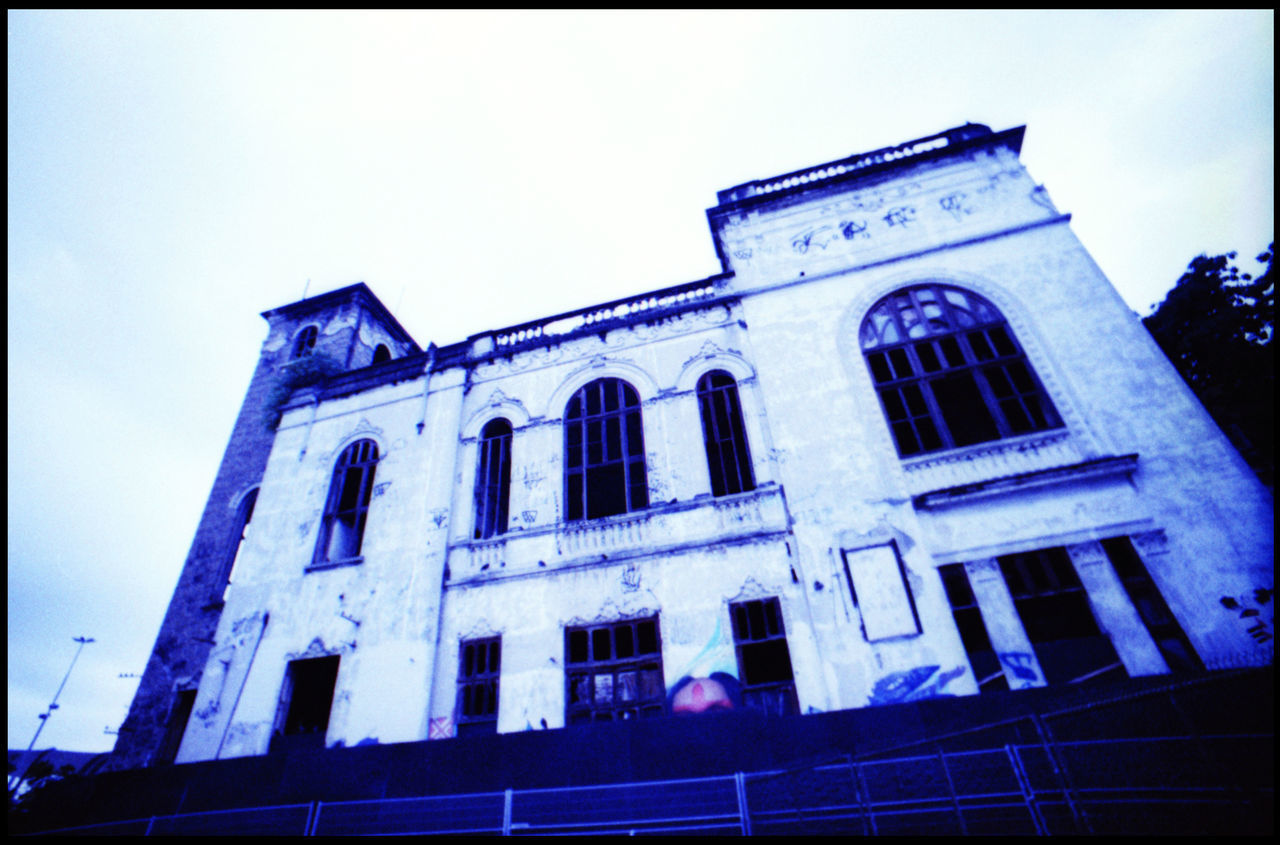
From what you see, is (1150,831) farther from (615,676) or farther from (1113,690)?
(615,676)

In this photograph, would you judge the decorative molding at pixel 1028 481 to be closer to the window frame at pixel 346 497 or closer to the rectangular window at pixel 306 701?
the window frame at pixel 346 497

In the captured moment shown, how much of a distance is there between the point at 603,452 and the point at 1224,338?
1325 centimetres

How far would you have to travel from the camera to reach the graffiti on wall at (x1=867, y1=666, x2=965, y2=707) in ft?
23.7

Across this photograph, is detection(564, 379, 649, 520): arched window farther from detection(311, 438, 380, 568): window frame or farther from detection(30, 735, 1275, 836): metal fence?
detection(30, 735, 1275, 836): metal fence

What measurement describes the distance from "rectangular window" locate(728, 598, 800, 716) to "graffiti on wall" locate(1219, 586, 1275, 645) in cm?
539

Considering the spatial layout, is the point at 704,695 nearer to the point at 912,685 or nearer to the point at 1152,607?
the point at 912,685

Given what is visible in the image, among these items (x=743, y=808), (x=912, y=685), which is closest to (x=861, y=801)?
(x=743, y=808)

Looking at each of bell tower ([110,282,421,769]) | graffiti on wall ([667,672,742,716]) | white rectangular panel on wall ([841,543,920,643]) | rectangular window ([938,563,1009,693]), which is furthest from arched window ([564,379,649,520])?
bell tower ([110,282,421,769])

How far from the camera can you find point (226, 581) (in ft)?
40.9

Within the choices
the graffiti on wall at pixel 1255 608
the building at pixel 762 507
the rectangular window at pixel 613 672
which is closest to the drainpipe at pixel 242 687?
the building at pixel 762 507

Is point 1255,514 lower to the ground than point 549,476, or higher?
lower

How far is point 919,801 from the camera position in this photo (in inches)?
221

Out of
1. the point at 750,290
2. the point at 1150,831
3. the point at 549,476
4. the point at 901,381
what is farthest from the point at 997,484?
the point at 549,476

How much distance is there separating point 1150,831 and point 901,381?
658 cm
